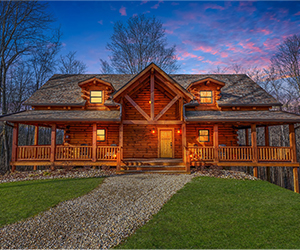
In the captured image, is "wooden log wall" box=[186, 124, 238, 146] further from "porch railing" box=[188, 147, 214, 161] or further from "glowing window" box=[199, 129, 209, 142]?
"porch railing" box=[188, 147, 214, 161]

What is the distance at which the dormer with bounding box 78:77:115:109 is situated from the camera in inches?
568

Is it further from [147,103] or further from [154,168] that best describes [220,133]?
[154,168]

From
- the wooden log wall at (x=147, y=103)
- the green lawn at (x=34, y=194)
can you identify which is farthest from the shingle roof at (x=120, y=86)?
the green lawn at (x=34, y=194)

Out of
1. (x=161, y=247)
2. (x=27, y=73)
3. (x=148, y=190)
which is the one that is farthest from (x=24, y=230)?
(x=27, y=73)

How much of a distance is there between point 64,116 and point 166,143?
8.14 meters

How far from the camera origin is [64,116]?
484 inches

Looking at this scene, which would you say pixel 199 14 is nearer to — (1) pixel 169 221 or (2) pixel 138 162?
(2) pixel 138 162

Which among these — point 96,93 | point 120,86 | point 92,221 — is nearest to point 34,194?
point 92,221

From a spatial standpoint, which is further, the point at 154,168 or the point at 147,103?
the point at 147,103

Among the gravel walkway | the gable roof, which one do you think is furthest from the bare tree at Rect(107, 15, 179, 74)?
the gravel walkway

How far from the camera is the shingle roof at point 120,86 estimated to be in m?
14.1

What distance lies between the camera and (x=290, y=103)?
24953 millimetres

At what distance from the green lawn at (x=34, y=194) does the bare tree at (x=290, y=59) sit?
25049 mm

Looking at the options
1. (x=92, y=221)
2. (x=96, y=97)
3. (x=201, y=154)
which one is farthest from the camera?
(x=96, y=97)
